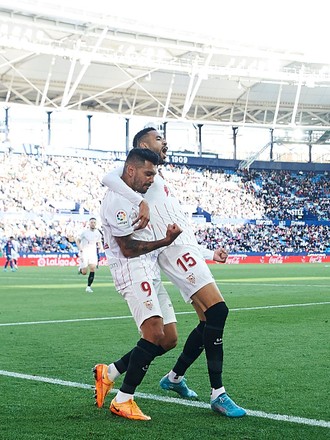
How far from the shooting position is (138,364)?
19.9ft

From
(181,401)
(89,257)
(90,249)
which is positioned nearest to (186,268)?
(181,401)

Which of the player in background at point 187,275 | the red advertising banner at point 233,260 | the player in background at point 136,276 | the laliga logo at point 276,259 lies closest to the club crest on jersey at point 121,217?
the player in background at point 136,276

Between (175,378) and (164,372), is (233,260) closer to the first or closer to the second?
(164,372)

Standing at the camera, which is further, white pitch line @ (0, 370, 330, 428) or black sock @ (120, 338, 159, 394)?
black sock @ (120, 338, 159, 394)

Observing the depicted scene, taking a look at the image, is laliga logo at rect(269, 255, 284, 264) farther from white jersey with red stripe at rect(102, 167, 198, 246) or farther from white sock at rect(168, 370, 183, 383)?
white jersey with red stripe at rect(102, 167, 198, 246)

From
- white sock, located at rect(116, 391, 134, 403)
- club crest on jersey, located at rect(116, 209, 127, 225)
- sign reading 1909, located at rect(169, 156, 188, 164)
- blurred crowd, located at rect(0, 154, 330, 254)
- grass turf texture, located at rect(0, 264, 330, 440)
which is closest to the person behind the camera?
grass turf texture, located at rect(0, 264, 330, 440)

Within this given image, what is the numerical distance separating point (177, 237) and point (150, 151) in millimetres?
711

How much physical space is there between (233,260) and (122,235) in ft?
151

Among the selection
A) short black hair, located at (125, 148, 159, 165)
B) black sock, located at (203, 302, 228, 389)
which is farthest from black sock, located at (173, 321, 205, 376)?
short black hair, located at (125, 148, 159, 165)

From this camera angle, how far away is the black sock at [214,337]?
6.13 meters

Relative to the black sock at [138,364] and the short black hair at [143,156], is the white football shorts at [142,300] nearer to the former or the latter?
the black sock at [138,364]

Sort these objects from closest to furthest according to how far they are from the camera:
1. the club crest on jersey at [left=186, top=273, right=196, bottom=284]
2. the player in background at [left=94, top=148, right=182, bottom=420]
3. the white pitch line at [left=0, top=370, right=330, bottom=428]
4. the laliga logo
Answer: the white pitch line at [left=0, top=370, right=330, bottom=428], the player in background at [left=94, top=148, right=182, bottom=420], the club crest on jersey at [left=186, top=273, right=196, bottom=284], the laliga logo

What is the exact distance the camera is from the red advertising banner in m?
46.4

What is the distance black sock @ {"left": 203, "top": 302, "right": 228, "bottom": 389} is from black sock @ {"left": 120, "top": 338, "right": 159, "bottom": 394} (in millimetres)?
415
